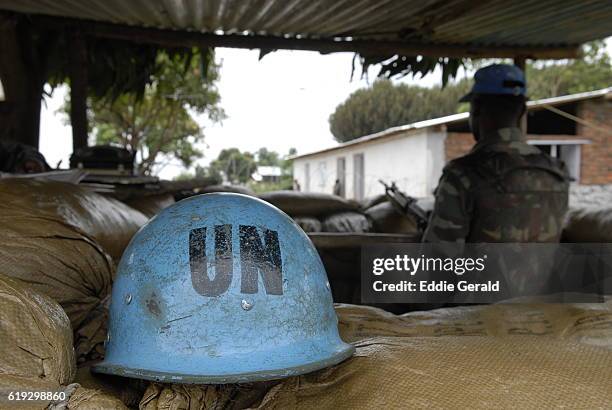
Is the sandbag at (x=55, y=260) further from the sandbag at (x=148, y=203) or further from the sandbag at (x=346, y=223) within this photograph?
the sandbag at (x=346, y=223)

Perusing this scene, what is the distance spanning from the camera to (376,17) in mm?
3680

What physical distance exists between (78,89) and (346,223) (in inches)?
99.9

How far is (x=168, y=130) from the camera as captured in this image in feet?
50.4

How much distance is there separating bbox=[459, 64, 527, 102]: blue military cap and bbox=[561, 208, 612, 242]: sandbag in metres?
1.08

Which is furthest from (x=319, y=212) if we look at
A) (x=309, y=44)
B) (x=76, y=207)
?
(x=76, y=207)

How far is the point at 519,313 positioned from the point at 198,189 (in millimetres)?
3113

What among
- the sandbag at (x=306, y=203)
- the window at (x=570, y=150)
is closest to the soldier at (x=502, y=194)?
the sandbag at (x=306, y=203)

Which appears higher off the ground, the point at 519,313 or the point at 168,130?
the point at 168,130

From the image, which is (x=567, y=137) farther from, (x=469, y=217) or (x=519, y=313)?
(x=519, y=313)

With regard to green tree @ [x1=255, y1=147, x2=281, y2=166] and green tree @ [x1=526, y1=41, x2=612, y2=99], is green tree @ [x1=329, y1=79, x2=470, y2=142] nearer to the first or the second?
green tree @ [x1=526, y1=41, x2=612, y2=99]

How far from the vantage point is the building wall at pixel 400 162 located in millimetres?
13352

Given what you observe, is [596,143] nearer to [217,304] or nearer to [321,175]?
[321,175]

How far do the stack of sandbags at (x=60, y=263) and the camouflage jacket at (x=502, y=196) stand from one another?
1568mm

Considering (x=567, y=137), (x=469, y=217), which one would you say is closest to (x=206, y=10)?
(x=469, y=217)
